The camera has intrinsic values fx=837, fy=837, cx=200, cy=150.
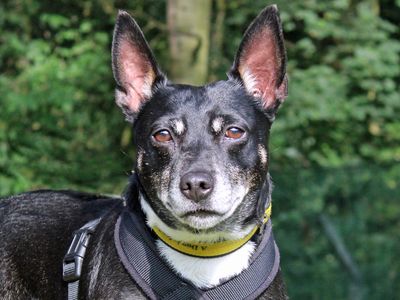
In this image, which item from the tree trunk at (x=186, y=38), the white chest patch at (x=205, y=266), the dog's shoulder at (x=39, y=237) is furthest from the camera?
the tree trunk at (x=186, y=38)

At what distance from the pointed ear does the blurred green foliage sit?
12.6 ft

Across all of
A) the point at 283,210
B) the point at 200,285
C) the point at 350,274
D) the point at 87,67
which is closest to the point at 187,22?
the point at 87,67

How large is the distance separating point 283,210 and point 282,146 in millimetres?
2057

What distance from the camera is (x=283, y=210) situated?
9984 mm

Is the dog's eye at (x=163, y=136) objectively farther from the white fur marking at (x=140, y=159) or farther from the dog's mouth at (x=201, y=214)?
the dog's mouth at (x=201, y=214)

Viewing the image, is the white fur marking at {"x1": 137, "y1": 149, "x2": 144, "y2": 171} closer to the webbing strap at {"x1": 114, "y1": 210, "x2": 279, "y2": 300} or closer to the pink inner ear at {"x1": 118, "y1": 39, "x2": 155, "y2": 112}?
the webbing strap at {"x1": 114, "y1": 210, "x2": 279, "y2": 300}

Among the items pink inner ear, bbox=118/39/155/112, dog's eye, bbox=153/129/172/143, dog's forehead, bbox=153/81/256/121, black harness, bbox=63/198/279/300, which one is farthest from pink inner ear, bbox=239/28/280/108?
black harness, bbox=63/198/279/300

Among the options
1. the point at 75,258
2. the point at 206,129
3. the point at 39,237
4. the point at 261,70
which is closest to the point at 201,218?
the point at 206,129

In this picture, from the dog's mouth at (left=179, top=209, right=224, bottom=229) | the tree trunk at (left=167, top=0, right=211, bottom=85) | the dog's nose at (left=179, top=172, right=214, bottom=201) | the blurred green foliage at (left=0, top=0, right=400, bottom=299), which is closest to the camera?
the dog's nose at (left=179, top=172, right=214, bottom=201)

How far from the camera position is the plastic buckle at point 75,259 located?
449 centimetres

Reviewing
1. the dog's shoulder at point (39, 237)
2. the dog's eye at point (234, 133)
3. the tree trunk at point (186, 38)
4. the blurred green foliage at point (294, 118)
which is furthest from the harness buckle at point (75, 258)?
the tree trunk at point (186, 38)

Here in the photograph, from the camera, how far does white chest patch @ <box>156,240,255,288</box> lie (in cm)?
424

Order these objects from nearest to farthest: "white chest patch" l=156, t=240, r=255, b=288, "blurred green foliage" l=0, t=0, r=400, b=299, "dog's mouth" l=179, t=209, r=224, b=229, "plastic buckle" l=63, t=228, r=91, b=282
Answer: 1. "dog's mouth" l=179, t=209, r=224, b=229
2. "white chest patch" l=156, t=240, r=255, b=288
3. "plastic buckle" l=63, t=228, r=91, b=282
4. "blurred green foliage" l=0, t=0, r=400, b=299

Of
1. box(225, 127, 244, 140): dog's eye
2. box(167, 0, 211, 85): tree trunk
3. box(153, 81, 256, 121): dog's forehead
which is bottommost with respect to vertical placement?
box(167, 0, 211, 85): tree trunk
